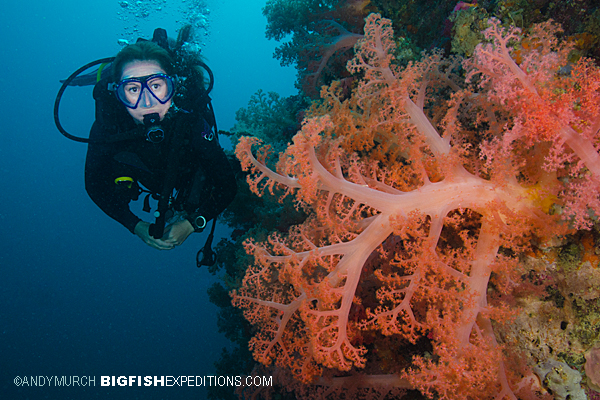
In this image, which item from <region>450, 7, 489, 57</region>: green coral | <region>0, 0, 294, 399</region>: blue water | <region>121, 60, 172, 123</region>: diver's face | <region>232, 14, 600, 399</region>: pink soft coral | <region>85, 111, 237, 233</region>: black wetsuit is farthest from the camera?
<region>0, 0, 294, 399</region>: blue water

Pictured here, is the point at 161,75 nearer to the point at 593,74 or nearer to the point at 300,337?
the point at 300,337

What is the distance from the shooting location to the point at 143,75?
3.82 metres

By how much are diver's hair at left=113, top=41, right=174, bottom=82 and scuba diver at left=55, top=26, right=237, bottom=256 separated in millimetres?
13

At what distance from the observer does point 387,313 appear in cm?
225

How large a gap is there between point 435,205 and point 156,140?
3623 mm

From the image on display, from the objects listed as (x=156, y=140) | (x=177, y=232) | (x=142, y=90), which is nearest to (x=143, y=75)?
(x=142, y=90)

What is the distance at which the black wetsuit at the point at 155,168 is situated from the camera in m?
3.90

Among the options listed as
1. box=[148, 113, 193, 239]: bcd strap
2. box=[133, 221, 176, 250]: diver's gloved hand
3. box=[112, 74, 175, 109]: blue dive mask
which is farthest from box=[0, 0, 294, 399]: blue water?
box=[112, 74, 175, 109]: blue dive mask

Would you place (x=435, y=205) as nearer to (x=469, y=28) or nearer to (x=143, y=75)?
(x=469, y=28)

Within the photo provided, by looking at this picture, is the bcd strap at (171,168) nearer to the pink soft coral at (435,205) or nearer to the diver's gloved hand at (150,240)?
the diver's gloved hand at (150,240)

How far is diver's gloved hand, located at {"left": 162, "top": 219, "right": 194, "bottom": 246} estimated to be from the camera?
13.1 ft

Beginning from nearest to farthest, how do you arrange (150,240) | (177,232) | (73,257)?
(150,240)
(177,232)
(73,257)

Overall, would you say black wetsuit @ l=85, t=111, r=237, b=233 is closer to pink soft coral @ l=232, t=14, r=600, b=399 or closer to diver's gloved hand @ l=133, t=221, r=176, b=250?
diver's gloved hand @ l=133, t=221, r=176, b=250

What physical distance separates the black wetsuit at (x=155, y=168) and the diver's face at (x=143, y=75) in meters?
0.19
